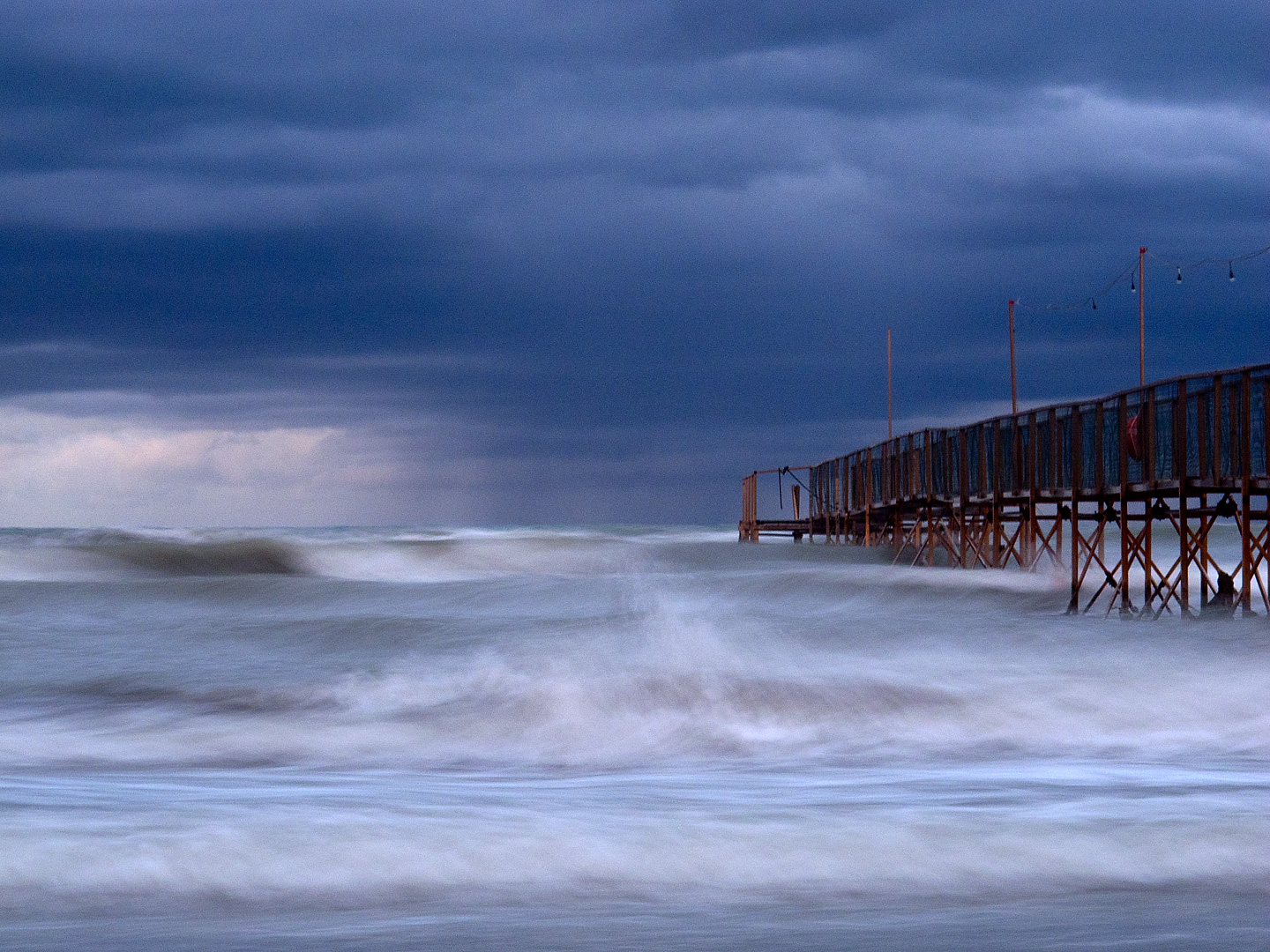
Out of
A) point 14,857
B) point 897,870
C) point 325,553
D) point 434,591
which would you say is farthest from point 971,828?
point 325,553

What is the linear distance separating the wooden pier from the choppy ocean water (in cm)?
177

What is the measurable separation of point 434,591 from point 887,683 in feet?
59.6

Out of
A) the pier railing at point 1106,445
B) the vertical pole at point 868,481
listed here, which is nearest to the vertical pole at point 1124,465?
the pier railing at point 1106,445

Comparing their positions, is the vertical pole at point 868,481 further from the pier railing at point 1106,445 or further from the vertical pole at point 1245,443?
the vertical pole at point 1245,443

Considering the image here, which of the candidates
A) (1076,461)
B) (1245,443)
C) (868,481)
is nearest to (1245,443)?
(1245,443)

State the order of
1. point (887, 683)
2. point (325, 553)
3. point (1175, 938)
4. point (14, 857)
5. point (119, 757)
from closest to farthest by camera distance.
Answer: point (1175, 938) → point (14, 857) → point (119, 757) → point (887, 683) → point (325, 553)

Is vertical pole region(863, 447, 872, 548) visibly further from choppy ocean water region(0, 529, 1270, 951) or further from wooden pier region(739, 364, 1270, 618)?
choppy ocean water region(0, 529, 1270, 951)

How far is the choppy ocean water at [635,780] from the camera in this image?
23.8ft

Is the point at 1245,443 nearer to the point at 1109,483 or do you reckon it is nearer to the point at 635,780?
the point at 1109,483

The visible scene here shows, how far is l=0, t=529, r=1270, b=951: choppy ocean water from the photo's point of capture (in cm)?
725

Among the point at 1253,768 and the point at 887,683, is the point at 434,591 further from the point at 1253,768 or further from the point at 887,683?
the point at 1253,768

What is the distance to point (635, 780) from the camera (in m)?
11.1

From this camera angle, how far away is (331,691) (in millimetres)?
16469

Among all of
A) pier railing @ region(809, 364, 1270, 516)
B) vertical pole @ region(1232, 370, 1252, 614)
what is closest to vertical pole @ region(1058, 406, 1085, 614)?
pier railing @ region(809, 364, 1270, 516)
